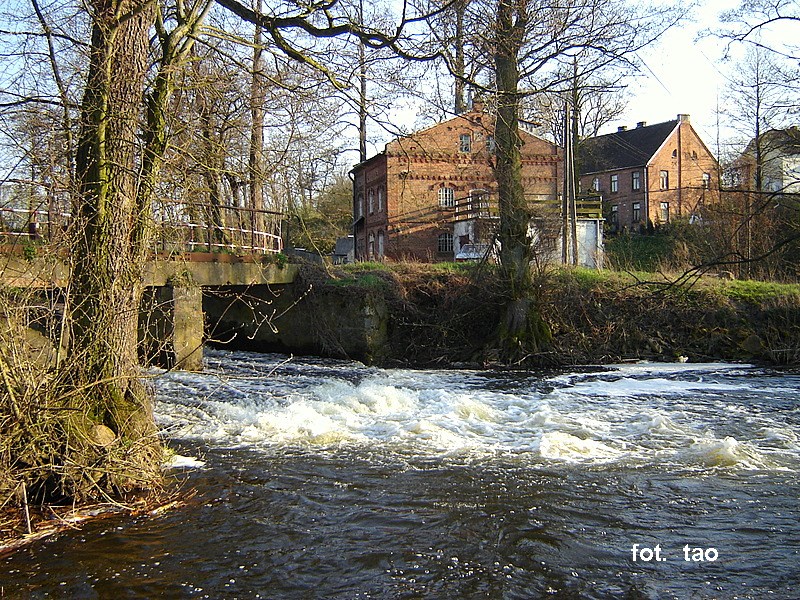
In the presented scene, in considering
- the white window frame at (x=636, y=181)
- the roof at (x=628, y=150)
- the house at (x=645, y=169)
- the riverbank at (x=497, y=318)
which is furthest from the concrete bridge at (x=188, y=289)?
the white window frame at (x=636, y=181)

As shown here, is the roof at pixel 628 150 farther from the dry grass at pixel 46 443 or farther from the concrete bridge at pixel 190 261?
the dry grass at pixel 46 443

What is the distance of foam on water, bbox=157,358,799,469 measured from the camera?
9695 mm

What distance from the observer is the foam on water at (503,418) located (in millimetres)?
9695

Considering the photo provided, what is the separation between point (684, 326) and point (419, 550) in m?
17.8

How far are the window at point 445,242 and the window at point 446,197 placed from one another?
1627mm

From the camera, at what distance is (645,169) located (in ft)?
178

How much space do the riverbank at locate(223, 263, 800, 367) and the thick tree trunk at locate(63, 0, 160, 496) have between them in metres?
13.6

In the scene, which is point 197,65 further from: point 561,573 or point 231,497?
point 561,573

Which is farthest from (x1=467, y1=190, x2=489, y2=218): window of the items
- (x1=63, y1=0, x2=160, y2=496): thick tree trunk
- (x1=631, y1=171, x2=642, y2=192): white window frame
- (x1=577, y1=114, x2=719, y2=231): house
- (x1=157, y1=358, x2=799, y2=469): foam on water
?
(x1=631, y1=171, x2=642, y2=192): white window frame

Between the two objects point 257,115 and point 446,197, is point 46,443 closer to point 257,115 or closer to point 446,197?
point 257,115

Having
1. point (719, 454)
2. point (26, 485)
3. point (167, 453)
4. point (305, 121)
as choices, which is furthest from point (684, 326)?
point (26, 485)

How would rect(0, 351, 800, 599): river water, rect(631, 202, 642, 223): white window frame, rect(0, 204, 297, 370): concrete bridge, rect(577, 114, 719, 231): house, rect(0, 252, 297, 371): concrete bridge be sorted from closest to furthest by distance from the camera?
rect(0, 351, 800, 599): river water, rect(0, 204, 297, 370): concrete bridge, rect(0, 252, 297, 371): concrete bridge, rect(577, 114, 719, 231): house, rect(631, 202, 642, 223): white window frame

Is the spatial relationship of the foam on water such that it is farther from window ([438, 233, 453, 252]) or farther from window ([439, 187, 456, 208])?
window ([439, 187, 456, 208])

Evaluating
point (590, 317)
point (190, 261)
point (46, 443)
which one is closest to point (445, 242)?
point (590, 317)
